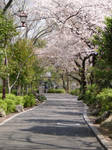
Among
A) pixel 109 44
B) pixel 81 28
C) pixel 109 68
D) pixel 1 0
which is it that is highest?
pixel 1 0

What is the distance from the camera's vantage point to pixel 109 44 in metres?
12.4

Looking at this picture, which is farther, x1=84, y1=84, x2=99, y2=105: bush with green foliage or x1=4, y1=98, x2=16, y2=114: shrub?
x1=84, y1=84, x2=99, y2=105: bush with green foliage

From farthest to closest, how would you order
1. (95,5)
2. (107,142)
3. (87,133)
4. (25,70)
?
1. (25,70)
2. (95,5)
3. (87,133)
4. (107,142)

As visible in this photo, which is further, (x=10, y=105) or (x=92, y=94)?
(x=92, y=94)

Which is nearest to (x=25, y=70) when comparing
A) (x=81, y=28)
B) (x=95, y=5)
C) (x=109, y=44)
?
(x=81, y=28)

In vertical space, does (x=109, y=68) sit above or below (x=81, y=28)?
below

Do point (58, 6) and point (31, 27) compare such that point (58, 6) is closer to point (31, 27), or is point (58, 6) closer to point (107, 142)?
point (31, 27)

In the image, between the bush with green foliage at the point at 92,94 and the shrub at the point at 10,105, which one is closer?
the shrub at the point at 10,105

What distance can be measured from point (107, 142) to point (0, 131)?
452 centimetres

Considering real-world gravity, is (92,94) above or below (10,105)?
above

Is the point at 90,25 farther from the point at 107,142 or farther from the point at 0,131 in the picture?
the point at 107,142

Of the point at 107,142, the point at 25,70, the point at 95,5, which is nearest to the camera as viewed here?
the point at 107,142

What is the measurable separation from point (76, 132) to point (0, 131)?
290cm

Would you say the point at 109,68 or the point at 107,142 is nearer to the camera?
the point at 107,142
